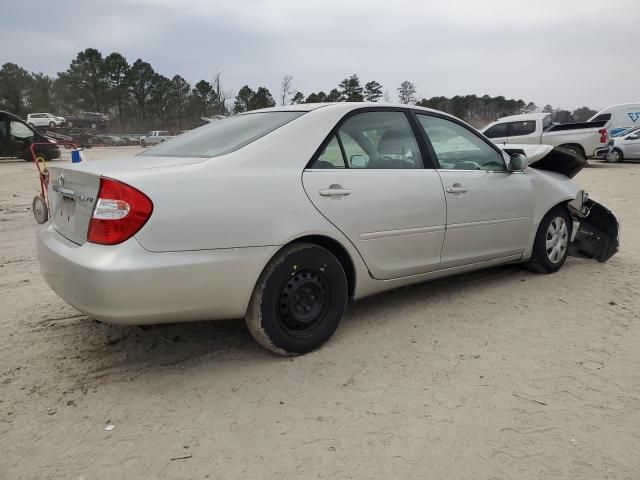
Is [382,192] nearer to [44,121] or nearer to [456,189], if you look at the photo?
[456,189]

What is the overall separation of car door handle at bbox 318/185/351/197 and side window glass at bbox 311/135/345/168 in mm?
152

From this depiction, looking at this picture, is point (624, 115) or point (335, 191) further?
point (624, 115)

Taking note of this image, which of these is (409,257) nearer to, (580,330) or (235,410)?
(580,330)

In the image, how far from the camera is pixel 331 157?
3.16m

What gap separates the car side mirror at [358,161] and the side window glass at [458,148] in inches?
29.2

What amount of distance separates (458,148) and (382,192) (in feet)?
3.67

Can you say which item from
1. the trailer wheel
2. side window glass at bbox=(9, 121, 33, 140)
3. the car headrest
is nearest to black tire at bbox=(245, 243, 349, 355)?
the car headrest

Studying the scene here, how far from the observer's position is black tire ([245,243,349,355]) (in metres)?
2.82

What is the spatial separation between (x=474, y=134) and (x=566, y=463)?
2790mm

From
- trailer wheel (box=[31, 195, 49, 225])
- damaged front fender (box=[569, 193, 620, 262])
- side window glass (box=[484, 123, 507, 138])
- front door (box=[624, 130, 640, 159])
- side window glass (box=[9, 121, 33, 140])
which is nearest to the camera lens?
trailer wheel (box=[31, 195, 49, 225])

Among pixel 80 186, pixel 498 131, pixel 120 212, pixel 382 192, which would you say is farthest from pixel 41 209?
pixel 498 131

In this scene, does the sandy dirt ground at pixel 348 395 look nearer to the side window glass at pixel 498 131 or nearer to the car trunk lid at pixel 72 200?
the car trunk lid at pixel 72 200

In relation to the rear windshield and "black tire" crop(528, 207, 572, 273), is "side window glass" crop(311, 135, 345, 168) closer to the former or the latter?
the rear windshield

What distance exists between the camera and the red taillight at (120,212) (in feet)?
7.95
